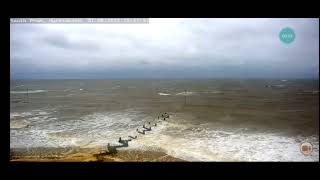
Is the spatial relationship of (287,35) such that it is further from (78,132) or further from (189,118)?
(78,132)

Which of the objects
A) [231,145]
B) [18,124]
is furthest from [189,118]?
[18,124]

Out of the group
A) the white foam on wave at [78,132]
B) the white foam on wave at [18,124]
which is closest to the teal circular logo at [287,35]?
the white foam on wave at [78,132]

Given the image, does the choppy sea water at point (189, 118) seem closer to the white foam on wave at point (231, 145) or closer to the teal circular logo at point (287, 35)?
the white foam on wave at point (231, 145)
